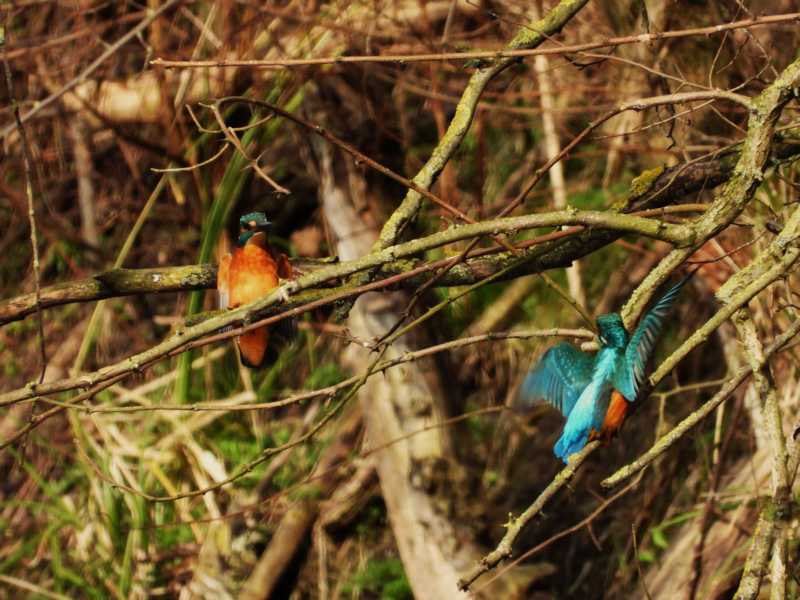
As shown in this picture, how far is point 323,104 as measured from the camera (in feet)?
16.1

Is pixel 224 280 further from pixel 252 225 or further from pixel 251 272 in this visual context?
pixel 252 225

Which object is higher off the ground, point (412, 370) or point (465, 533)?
point (412, 370)

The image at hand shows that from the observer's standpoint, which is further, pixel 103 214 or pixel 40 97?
pixel 103 214

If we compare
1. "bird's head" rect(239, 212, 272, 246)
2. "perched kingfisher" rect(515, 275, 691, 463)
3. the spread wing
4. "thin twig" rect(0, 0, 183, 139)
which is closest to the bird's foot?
"perched kingfisher" rect(515, 275, 691, 463)

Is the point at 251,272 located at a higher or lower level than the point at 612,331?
higher

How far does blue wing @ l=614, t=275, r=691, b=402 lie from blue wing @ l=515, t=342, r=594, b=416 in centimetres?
16

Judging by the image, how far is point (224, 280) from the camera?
2951 millimetres

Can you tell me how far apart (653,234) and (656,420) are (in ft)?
9.95

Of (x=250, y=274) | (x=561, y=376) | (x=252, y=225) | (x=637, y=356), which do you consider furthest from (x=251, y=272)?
(x=637, y=356)

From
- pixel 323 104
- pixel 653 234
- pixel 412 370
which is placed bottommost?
pixel 653 234

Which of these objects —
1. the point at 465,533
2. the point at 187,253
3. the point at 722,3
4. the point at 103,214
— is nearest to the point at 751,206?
the point at 722,3

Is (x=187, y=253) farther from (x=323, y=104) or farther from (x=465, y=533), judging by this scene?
(x=465, y=533)

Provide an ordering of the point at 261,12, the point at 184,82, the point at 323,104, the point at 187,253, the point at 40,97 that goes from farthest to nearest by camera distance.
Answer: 1. the point at 187,253
2. the point at 40,97
3. the point at 184,82
4. the point at 323,104
5. the point at 261,12

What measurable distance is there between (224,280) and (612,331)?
3.55ft
